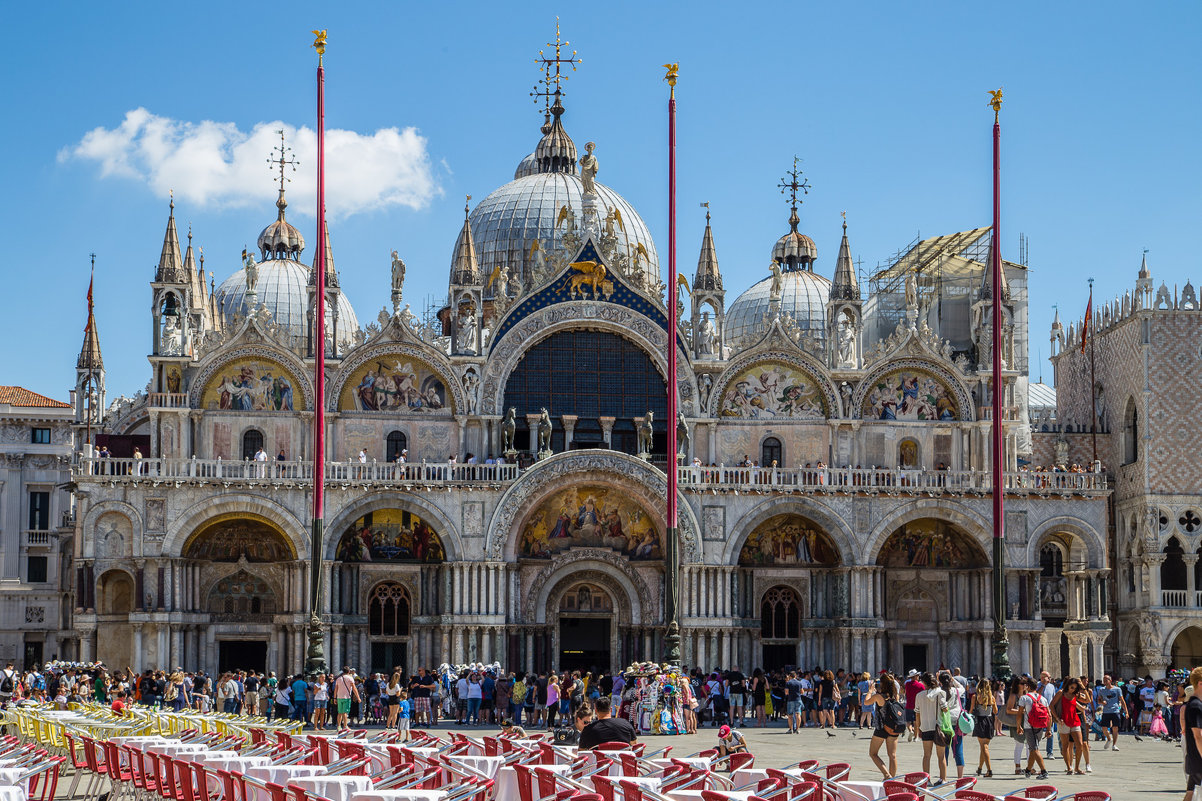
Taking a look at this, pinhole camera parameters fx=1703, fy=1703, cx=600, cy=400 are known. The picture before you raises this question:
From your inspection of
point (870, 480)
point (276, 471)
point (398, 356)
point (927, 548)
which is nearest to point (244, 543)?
point (276, 471)

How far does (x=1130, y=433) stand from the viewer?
5691 cm

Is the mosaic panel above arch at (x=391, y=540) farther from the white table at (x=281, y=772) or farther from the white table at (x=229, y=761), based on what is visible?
the white table at (x=281, y=772)

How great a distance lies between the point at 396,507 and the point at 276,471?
3.68 m

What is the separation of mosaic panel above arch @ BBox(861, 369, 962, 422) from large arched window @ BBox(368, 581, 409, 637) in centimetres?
1584

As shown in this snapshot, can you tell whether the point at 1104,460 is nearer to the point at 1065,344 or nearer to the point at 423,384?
the point at 1065,344

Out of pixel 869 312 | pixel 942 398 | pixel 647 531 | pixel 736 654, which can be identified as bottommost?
pixel 736 654

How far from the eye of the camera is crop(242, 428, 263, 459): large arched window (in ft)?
171

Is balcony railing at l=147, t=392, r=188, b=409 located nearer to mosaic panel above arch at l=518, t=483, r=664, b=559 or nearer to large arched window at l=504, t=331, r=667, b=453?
large arched window at l=504, t=331, r=667, b=453

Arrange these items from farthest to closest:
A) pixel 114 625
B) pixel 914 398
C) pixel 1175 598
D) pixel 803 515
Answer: pixel 1175 598
pixel 914 398
pixel 803 515
pixel 114 625

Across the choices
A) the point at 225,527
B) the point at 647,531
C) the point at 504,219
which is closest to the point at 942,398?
the point at 647,531

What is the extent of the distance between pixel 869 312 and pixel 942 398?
611 inches

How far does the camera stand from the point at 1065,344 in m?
64.7

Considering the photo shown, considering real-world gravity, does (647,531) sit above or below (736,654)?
above

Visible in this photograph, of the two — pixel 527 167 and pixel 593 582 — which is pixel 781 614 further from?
pixel 527 167
